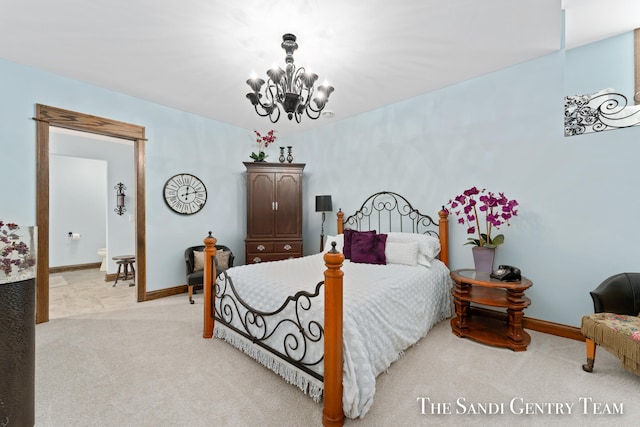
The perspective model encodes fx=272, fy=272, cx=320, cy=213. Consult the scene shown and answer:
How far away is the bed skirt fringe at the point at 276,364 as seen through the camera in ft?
5.77

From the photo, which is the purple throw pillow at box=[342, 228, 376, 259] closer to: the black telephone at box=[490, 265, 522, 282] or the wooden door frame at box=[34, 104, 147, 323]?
the black telephone at box=[490, 265, 522, 282]

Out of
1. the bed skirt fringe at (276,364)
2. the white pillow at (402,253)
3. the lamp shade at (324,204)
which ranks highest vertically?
the lamp shade at (324,204)

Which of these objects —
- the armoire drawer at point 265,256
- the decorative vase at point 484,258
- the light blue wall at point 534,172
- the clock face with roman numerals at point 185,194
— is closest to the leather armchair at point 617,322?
the light blue wall at point 534,172

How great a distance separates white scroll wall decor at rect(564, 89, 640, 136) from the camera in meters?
2.37

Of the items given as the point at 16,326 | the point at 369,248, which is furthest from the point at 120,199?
the point at 16,326

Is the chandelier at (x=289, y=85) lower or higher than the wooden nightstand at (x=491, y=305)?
higher

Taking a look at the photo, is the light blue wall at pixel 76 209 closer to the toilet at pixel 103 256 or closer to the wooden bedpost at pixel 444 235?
the toilet at pixel 103 256

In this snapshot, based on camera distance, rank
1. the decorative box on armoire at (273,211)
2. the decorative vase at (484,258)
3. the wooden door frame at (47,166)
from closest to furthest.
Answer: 1. the decorative vase at (484,258)
2. the wooden door frame at (47,166)
3. the decorative box on armoire at (273,211)

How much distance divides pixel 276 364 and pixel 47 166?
3.37 m

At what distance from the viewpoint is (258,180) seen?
448cm

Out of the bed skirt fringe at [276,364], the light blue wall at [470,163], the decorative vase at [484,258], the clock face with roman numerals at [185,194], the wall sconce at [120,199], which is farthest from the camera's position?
the wall sconce at [120,199]

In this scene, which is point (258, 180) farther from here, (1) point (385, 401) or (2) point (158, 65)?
(1) point (385, 401)

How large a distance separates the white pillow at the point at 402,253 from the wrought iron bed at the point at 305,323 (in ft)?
1.62

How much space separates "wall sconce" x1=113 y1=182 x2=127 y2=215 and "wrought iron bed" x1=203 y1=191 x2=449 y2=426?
13.1ft
